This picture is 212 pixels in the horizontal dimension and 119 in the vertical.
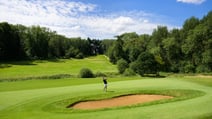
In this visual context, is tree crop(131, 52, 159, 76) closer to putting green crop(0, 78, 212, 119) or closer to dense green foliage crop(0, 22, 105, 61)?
putting green crop(0, 78, 212, 119)

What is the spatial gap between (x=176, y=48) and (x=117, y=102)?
63.2 m

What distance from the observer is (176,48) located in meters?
86.7

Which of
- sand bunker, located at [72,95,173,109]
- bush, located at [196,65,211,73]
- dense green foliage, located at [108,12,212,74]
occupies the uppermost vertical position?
dense green foliage, located at [108,12,212,74]

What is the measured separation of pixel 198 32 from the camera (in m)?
77.1

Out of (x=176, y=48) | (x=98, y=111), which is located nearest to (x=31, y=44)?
(x=176, y=48)

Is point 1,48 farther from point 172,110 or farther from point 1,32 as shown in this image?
point 172,110

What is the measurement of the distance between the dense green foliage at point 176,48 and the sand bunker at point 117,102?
145 feet

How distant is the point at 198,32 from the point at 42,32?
69.1 metres

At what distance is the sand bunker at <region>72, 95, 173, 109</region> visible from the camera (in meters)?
26.6

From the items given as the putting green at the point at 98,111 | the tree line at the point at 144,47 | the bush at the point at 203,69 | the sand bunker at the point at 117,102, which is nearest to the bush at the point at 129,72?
the tree line at the point at 144,47

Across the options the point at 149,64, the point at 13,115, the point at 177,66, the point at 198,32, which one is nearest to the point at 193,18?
the point at 198,32

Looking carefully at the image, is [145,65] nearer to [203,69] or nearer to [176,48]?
[203,69]

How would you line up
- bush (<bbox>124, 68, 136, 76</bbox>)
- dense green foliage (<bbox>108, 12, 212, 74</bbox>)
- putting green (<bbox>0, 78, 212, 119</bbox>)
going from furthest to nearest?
dense green foliage (<bbox>108, 12, 212, 74</bbox>)
bush (<bbox>124, 68, 136, 76</bbox>)
putting green (<bbox>0, 78, 212, 119</bbox>)

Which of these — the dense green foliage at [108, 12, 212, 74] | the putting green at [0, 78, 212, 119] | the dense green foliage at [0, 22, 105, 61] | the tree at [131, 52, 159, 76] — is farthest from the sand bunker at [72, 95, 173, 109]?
the dense green foliage at [0, 22, 105, 61]
